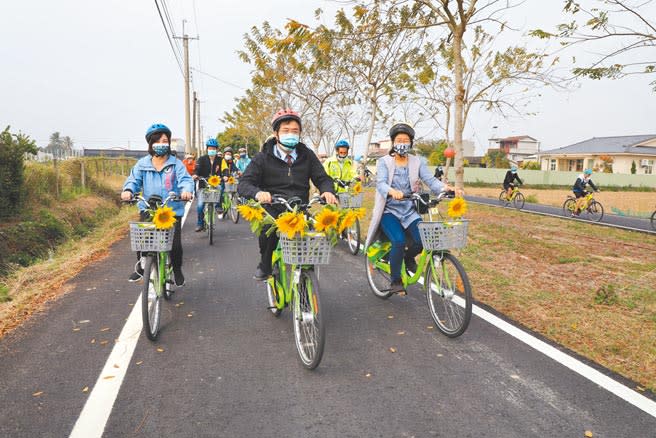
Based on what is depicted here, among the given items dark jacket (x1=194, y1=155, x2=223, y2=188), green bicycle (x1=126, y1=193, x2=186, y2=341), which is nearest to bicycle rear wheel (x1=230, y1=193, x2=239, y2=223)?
dark jacket (x1=194, y1=155, x2=223, y2=188)

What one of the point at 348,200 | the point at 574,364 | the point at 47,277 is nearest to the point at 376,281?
the point at 574,364

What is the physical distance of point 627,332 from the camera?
15.0ft

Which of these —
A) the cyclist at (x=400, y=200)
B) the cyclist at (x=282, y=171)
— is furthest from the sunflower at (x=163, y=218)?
the cyclist at (x=400, y=200)

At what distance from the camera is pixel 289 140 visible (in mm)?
4281

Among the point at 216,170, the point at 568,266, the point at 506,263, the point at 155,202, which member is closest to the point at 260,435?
the point at 155,202

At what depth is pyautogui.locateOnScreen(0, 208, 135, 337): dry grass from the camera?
5086 mm

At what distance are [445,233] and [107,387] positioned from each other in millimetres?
3013

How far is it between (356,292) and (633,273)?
4680 millimetres

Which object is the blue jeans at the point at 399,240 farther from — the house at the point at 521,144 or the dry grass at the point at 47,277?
the house at the point at 521,144

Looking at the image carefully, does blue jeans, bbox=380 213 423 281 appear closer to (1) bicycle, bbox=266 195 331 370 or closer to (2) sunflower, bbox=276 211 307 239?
(1) bicycle, bbox=266 195 331 370

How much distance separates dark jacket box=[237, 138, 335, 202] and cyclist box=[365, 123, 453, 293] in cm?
82

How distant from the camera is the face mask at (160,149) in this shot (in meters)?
5.10

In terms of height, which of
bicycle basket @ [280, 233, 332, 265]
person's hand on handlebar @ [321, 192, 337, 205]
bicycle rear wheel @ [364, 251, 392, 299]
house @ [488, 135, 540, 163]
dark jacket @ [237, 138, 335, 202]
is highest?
house @ [488, 135, 540, 163]

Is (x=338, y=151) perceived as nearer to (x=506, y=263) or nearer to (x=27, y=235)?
(x=506, y=263)
